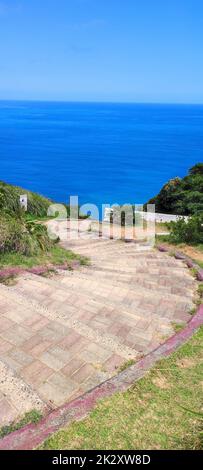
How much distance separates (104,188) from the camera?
61.6 meters

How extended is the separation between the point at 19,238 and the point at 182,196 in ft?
53.6

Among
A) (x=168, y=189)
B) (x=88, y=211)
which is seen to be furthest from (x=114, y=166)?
(x=88, y=211)

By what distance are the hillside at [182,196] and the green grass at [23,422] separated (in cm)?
1914

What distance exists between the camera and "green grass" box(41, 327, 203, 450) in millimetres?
3629

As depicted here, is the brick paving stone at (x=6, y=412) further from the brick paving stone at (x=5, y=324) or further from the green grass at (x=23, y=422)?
the brick paving stone at (x=5, y=324)

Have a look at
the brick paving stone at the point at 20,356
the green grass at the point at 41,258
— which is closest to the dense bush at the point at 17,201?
the green grass at the point at 41,258

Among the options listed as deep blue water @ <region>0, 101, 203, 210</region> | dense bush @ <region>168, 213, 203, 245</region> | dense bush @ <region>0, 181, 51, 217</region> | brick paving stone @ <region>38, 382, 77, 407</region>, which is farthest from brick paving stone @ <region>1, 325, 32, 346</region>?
deep blue water @ <region>0, 101, 203, 210</region>

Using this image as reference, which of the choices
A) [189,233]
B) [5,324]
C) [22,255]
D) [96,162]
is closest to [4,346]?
[5,324]

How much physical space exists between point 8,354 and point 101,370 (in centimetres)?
132

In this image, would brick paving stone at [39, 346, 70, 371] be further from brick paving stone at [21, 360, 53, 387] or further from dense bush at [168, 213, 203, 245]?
dense bush at [168, 213, 203, 245]

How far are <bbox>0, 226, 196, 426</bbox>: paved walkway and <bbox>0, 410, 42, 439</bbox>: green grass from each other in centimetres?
9

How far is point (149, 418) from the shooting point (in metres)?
4.00

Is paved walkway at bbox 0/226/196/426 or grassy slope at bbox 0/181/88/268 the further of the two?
grassy slope at bbox 0/181/88/268

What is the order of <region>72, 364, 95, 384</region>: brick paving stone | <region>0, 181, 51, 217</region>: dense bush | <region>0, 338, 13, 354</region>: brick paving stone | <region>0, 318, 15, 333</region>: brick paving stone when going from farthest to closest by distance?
<region>0, 181, 51, 217</region>: dense bush
<region>0, 318, 15, 333</region>: brick paving stone
<region>0, 338, 13, 354</region>: brick paving stone
<region>72, 364, 95, 384</region>: brick paving stone
